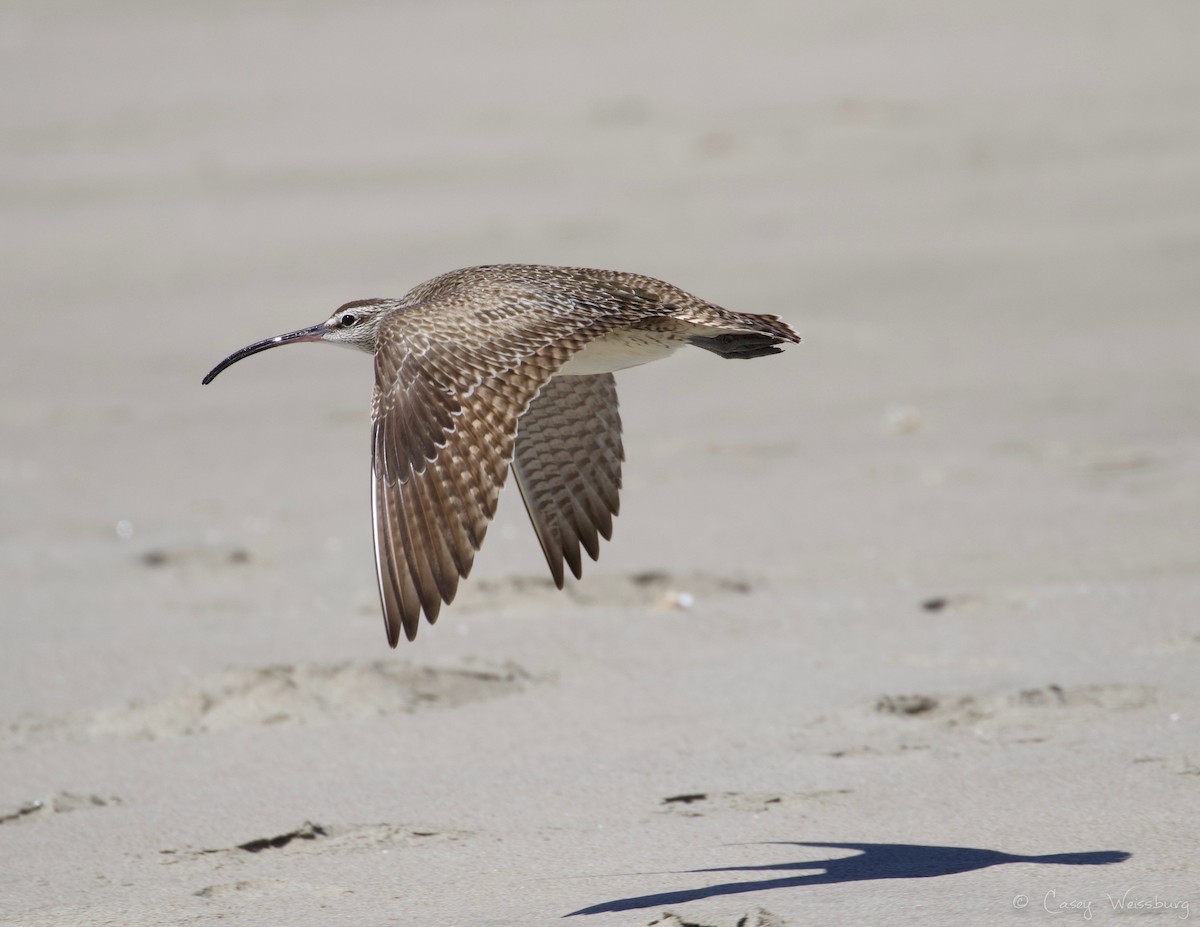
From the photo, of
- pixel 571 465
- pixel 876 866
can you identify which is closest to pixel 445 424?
pixel 571 465

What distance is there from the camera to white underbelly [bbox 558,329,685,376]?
5.07 meters

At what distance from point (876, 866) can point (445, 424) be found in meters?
1.41

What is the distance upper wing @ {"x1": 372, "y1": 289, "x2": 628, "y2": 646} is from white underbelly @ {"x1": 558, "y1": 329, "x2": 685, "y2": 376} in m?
0.27

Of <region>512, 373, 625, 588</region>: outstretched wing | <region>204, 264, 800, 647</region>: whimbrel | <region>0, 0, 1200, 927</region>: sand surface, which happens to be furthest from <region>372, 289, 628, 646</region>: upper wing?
<region>0, 0, 1200, 927</region>: sand surface

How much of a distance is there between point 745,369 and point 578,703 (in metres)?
4.44

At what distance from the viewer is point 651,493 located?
24.4ft

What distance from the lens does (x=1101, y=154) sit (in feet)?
42.2

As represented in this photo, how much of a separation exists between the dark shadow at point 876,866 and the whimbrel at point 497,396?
75cm

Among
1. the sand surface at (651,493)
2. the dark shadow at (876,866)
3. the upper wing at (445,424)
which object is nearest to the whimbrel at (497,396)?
the upper wing at (445,424)

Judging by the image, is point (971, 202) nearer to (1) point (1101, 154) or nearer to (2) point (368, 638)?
(1) point (1101, 154)

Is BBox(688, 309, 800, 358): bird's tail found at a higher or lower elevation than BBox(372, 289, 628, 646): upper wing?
higher

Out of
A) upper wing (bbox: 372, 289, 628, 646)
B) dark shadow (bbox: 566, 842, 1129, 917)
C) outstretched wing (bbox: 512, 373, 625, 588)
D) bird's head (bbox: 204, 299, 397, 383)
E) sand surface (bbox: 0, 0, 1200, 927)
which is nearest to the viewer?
dark shadow (bbox: 566, 842, 1129, 917)

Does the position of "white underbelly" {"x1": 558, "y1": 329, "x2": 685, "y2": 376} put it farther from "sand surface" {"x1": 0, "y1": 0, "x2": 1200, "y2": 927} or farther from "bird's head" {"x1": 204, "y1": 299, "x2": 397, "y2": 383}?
"sand surface" {"x1": 0, "y1": 0, "x2": 1200, "y2": 927}

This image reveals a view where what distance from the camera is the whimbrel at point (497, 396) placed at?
4.16 meters
